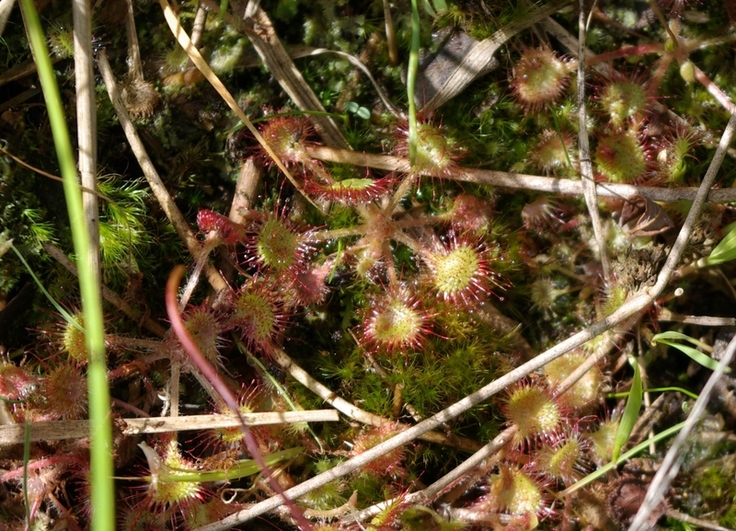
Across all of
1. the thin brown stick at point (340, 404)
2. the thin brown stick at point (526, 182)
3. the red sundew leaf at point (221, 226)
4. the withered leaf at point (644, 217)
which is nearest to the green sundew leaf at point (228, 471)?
the thin brown stick at point (340, 404)

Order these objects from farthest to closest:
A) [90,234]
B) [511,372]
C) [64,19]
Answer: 1. [64,19]
2. [511,372]
3. [90,234]

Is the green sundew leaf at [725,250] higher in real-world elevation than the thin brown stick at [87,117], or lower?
lower

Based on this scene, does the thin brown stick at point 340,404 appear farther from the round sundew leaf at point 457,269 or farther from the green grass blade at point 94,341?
the green grass blade at point 94,341

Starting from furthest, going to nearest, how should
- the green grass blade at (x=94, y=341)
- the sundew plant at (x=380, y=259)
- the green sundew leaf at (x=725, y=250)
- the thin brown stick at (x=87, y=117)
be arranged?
1. the sundew plant at (x=380, y=259)
2. the green sundew leaf at (x=725, y=250)
3. the thin brown stick at (x=87, y=117)
4. the green grass blade at (x=94, y=341)

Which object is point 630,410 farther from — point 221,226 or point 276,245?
point 221,226

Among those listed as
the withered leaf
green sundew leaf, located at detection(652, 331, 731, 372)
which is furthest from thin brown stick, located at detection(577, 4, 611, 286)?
green sundew leaf, located at detection(652, 331, 731, 372)

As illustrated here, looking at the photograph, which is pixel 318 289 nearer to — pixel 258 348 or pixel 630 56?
pixel 258 348

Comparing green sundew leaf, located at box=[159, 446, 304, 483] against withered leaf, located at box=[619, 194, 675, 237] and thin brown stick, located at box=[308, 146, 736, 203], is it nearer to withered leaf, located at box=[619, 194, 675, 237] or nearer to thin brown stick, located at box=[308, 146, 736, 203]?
thin brown stick, located at box=[308, 146, 736, 203]

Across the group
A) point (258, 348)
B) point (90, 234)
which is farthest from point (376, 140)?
point (90, 234)
